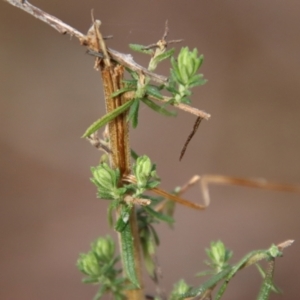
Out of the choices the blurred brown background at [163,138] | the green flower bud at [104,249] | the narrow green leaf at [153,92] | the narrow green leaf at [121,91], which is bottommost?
the green flower bud at [104,249]

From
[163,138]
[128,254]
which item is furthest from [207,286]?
[163,138]

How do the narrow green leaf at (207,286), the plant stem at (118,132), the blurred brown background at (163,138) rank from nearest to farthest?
the plant stem at (118,132)
the narrow green leaf at (207,286)
the blurred brown background at (163,138)

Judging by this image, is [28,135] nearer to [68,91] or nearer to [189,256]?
[68,91]

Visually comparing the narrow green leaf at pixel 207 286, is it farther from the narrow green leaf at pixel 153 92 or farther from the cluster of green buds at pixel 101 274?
the narrow green leaf at pixel 153 92

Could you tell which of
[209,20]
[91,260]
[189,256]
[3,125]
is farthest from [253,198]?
[91,260]

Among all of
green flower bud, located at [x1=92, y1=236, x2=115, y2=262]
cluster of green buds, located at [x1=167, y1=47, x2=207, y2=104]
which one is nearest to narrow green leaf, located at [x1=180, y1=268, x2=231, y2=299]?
green flower bud, located at [x1=92, y1=236, x2=115, y2=262]

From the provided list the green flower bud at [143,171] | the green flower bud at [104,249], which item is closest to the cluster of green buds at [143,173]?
the green flower bud at [143,171]
